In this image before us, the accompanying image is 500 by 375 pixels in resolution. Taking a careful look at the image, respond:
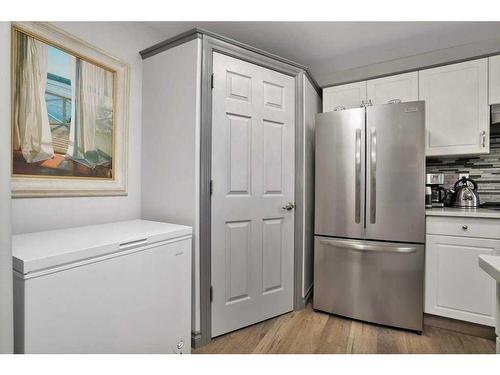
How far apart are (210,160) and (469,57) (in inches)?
89.4

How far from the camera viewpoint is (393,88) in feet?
7.86

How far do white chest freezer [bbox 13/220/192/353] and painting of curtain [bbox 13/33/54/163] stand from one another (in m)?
0.49

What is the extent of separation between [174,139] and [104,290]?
3.45 feet

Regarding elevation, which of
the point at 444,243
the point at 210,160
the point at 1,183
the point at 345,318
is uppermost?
the point at 210,160

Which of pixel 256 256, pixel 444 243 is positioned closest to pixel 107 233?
pixel 256 256

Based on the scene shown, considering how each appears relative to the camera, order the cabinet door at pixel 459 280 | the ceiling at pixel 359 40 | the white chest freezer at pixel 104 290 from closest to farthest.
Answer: the white chest freezer at pixel 104 290, the cabinet door at pixel 459 280, the ceiling at pixel 359 40

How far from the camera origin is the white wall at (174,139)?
172 centimetres

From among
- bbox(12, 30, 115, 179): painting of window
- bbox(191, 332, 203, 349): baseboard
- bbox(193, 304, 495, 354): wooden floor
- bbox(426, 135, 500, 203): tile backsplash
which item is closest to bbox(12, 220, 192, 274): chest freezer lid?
bbox(12, 30, 115, 179): painting of window

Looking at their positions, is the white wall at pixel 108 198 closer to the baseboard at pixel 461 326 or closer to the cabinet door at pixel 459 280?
the cabinet door at pixel 459 280

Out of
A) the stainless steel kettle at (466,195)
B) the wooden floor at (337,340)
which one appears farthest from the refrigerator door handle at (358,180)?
the stainless steel kettle at (466,195)

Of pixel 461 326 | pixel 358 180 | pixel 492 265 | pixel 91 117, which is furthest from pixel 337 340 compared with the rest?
pixel 91 117

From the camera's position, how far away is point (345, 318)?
7.06ft

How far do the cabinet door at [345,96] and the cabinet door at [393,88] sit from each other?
0.07 m
